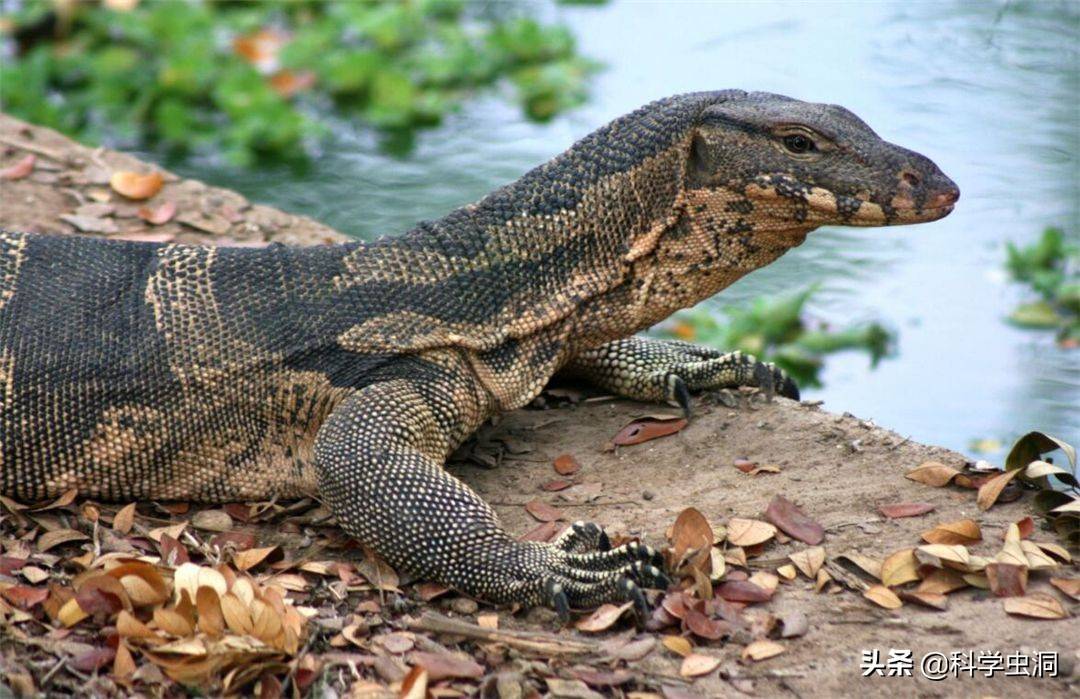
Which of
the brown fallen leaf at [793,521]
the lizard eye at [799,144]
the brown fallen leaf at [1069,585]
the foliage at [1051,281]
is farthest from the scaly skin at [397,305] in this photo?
the foliage at [1051,281]

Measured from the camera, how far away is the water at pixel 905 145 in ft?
29.5

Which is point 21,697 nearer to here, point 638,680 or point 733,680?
point 638,680

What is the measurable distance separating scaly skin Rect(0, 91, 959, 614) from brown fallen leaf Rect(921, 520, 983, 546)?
1.22m

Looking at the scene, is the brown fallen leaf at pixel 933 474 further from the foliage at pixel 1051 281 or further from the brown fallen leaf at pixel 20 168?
the brown fallen leaf at pixel 20 168

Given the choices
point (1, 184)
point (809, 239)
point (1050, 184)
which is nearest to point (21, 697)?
point (1, 184)

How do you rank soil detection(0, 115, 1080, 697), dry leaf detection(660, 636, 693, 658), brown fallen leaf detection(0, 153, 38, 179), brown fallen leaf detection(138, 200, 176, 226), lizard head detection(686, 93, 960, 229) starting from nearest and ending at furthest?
soil detection(0, 115, 1080, 697) < dry leaf detection(660, 636, 693, 658) < lizard head detection(686, 93, 960, 229) < brown fallen leaf detection(138, 200, 176, 226) < brown fallen leaf detection(0, 153, 38, 179)

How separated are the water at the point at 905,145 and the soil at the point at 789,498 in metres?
2.13

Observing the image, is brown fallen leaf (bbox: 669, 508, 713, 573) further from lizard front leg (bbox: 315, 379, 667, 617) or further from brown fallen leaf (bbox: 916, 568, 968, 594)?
brown fallen leaf (bbox: 916, 568, 968, 594)

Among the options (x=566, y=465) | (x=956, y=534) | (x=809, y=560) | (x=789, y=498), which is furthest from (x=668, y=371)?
(x=956, y=534)

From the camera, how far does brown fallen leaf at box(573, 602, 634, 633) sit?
4988mm

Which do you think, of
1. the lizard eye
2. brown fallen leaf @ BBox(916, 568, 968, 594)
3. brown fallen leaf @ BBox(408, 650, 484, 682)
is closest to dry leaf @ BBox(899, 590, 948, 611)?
brown fallen leaf @ BBox(916, 568, 968, 594)

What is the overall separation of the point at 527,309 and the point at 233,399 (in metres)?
1.27

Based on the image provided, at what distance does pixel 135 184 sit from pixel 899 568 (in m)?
5.43

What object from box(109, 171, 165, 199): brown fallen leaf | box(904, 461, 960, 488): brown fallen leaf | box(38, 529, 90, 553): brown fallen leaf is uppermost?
box(109, 171, 165, 199): brown fallen leaf
